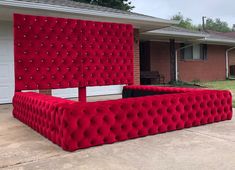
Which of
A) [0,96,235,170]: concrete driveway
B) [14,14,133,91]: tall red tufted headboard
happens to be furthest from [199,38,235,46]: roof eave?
[0,96,235,170]: concrete driveway

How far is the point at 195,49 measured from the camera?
1958 centimetres

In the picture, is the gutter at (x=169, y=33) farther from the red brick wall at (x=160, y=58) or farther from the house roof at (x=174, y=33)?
the red brick wall at (x=160, y=58)

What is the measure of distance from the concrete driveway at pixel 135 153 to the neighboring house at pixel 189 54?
10.4 metres

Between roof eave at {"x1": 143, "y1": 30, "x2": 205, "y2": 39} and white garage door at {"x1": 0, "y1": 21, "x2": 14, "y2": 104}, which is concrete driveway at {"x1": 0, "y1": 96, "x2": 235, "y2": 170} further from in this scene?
roof eave at {"x1": 143, "y1": 30, "x2": 205, "y2": 39}

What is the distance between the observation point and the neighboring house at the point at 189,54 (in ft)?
54.3

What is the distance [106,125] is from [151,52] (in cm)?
1309

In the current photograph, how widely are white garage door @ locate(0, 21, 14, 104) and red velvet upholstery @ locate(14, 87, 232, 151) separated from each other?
340cm

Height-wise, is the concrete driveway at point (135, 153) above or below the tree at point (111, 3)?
below

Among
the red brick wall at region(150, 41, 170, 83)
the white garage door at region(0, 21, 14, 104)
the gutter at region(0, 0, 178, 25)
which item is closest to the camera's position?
the gutter at region(0, 0, 178, 25)

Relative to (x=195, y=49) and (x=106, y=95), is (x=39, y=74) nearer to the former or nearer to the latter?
(x=106, y=95)

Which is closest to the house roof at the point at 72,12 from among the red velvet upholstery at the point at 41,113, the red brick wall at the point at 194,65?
the red velvet upholstery at the point at 41,113

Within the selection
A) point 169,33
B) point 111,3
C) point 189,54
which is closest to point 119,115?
point 169,33

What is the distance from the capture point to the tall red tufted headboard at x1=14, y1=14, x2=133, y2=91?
7.56 m

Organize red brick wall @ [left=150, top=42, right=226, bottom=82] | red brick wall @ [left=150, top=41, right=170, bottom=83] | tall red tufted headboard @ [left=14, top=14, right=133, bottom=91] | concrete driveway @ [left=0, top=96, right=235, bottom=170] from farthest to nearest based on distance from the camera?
red brick wall @ [left=150, top=42, right=226, bottom=82] → red brick wall @ [left=150, top=41, right=170, bottom=83] → tall red tufted headboard @ [left=14, top=14, right=133, bottom=91] → concrete driveway @ [left=0, top=96, right=235, bottom=170]
